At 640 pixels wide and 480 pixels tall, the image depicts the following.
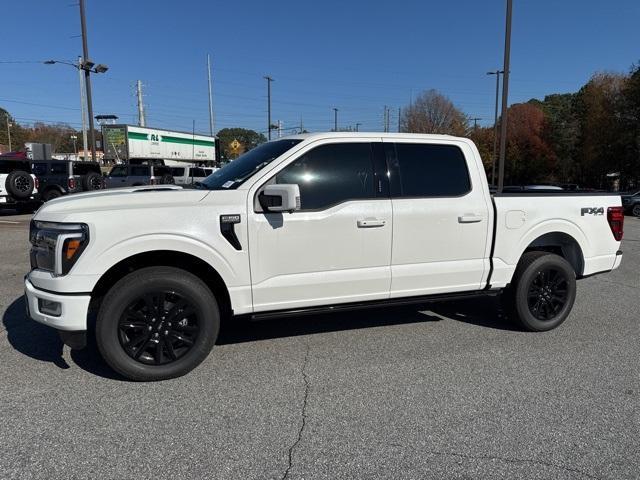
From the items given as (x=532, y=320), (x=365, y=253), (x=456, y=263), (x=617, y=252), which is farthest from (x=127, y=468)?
(x=617, y=252)

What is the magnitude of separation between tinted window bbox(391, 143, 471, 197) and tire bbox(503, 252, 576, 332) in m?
1.09

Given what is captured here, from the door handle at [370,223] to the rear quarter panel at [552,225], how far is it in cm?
126

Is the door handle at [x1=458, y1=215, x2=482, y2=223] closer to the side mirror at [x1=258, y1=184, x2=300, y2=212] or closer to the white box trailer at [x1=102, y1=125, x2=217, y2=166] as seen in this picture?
the side mirror at [x1=258, y1=184, x2=300, y2=212]

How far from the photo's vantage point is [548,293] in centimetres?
496

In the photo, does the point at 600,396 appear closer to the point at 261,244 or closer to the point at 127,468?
the point at 261,244

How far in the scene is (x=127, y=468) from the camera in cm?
267

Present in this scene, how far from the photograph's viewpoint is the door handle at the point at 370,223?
4.07 metres

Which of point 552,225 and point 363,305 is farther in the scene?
point 552,225

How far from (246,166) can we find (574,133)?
49921 millimetres

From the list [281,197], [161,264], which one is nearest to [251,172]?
[281,197]

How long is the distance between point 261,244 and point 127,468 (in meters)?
1.78

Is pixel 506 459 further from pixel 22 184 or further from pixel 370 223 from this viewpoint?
pixel 22 184

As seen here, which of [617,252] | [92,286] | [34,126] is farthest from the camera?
[34,126]

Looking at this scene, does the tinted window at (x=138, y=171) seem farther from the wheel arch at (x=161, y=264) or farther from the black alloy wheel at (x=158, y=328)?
the black alloy wheel at (x=158, y=328)
